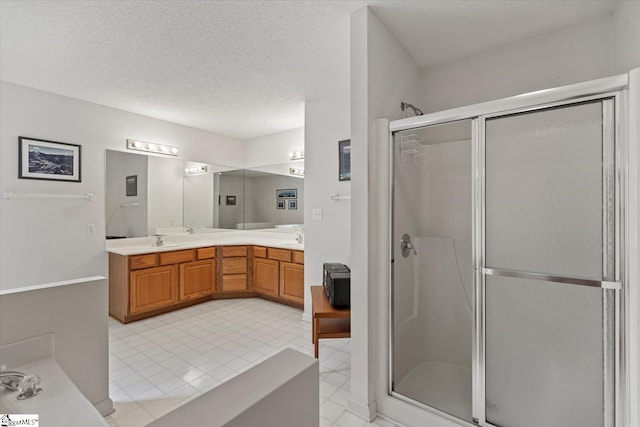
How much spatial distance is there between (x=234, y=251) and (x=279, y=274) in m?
0.79

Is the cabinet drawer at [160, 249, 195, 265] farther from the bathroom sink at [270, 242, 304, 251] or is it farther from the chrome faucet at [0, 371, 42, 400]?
the chrome faucet at [0, 371, 42, 400]

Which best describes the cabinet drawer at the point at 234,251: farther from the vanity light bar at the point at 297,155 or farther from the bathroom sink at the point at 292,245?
the vanity light bar at the point at 297,155

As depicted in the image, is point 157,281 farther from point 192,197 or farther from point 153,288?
point 192,197

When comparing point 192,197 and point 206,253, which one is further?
point 192,197

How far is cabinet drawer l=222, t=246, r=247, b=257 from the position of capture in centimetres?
409

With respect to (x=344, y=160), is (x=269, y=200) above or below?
below

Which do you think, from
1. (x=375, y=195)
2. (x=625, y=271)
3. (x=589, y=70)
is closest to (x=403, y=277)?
(x=375, y=195)

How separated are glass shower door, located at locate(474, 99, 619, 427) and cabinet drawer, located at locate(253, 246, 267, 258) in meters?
2.91

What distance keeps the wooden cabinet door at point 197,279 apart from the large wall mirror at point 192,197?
2.27 feet

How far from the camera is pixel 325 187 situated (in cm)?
320

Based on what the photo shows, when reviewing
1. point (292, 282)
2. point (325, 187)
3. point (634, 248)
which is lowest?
point (292, 282)

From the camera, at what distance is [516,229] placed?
1.51 m

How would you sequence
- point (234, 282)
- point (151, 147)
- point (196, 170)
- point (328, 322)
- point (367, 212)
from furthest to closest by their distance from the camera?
point (196, 170), point (234, 282), point (151, 147), point (328, 322), point (367, 212)

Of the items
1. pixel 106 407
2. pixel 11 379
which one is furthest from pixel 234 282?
pixel 11 379
